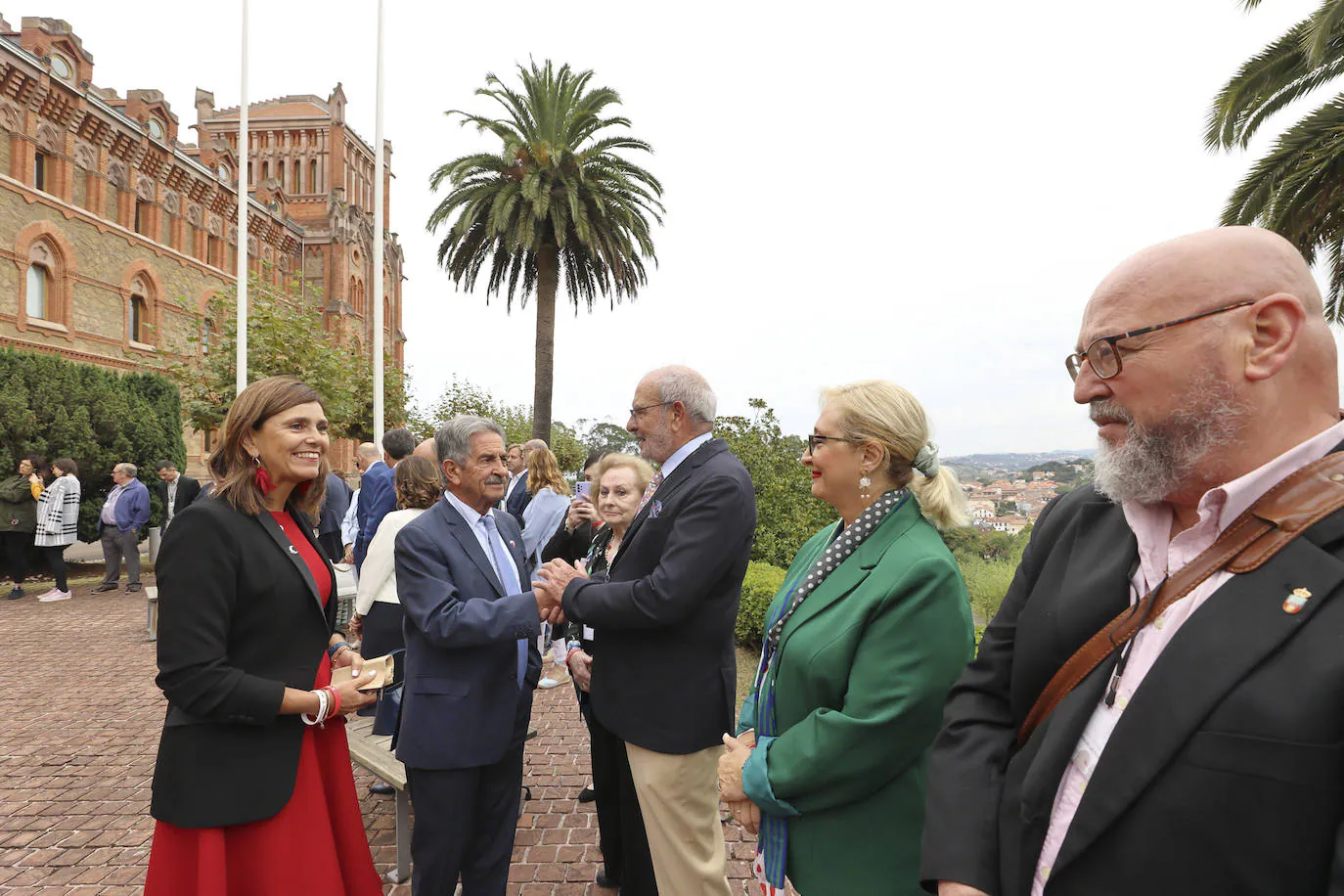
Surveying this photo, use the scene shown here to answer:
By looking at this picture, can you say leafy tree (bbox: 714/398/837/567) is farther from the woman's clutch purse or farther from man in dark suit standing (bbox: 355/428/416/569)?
the woman's clutch purse

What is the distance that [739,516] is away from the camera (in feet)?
9.36

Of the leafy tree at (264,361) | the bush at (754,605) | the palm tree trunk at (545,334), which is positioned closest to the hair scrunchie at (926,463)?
the bush at (754,605)

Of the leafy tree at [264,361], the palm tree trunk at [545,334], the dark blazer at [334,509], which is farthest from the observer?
the leafy tree at [264,361]

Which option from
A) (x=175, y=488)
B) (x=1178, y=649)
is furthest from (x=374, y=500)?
(x=175, y=488)

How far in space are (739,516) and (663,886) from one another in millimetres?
1518

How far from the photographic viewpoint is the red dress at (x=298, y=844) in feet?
7.02

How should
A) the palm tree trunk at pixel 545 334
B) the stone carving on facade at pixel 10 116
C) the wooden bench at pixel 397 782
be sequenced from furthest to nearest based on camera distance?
the stone carving on facade at pixel 10 116, the palm tree trunk at pixel 545 334, the wooden bench at pixel 397 782

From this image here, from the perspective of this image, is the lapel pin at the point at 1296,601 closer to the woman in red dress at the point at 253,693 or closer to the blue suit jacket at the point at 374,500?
the woman in red dress at the point at 253,693

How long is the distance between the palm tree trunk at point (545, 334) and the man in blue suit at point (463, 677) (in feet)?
51.1

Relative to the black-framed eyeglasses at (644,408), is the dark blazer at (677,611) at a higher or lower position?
lower

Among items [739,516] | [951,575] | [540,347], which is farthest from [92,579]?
[951,575]

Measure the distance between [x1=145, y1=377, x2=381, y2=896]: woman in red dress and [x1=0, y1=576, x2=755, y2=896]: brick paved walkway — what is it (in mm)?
1709

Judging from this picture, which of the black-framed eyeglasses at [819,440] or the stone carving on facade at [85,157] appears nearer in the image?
the black-framed eyeglasses at [819,440]

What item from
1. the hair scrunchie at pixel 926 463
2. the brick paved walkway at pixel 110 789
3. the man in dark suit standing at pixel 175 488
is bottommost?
the brick paved walkway at pixel 110 789
